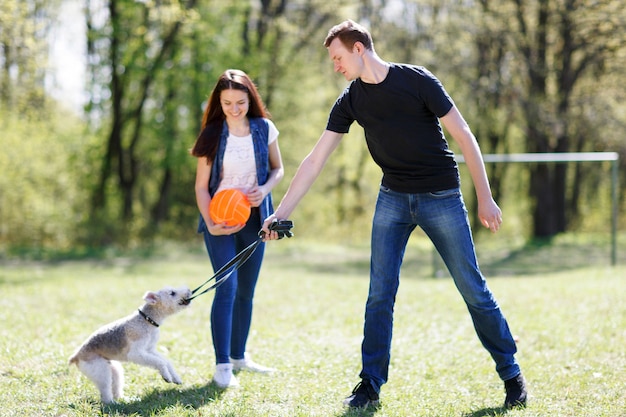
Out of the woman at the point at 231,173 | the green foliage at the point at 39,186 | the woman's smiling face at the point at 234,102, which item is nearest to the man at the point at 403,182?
the woman at the point at 231,173

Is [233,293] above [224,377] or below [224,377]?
above

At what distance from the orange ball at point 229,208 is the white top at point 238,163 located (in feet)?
0.53

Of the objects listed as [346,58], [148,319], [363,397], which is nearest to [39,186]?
[148,319]

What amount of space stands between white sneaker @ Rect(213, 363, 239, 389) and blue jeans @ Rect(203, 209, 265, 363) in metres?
0.04

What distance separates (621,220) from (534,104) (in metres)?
7.68

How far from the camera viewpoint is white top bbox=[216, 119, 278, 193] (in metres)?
5.27

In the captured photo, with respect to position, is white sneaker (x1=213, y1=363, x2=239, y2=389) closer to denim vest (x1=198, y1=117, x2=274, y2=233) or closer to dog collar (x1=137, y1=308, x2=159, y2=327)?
dog collar (x1=137, y1=308, x2=159, y2=327)

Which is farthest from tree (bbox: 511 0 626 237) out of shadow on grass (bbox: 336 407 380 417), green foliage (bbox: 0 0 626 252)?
shadow on grass (bbox: 336 407 380 417)

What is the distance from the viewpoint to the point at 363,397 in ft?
15.2

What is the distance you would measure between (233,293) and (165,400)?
33.6 inches

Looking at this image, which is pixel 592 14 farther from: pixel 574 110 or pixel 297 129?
pixel 297 129

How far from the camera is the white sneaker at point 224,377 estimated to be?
5.12 m

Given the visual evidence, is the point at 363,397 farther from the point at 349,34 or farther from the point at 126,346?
the point at 349,34

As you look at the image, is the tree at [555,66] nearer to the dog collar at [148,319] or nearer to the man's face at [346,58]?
the man's face at [346,58]
